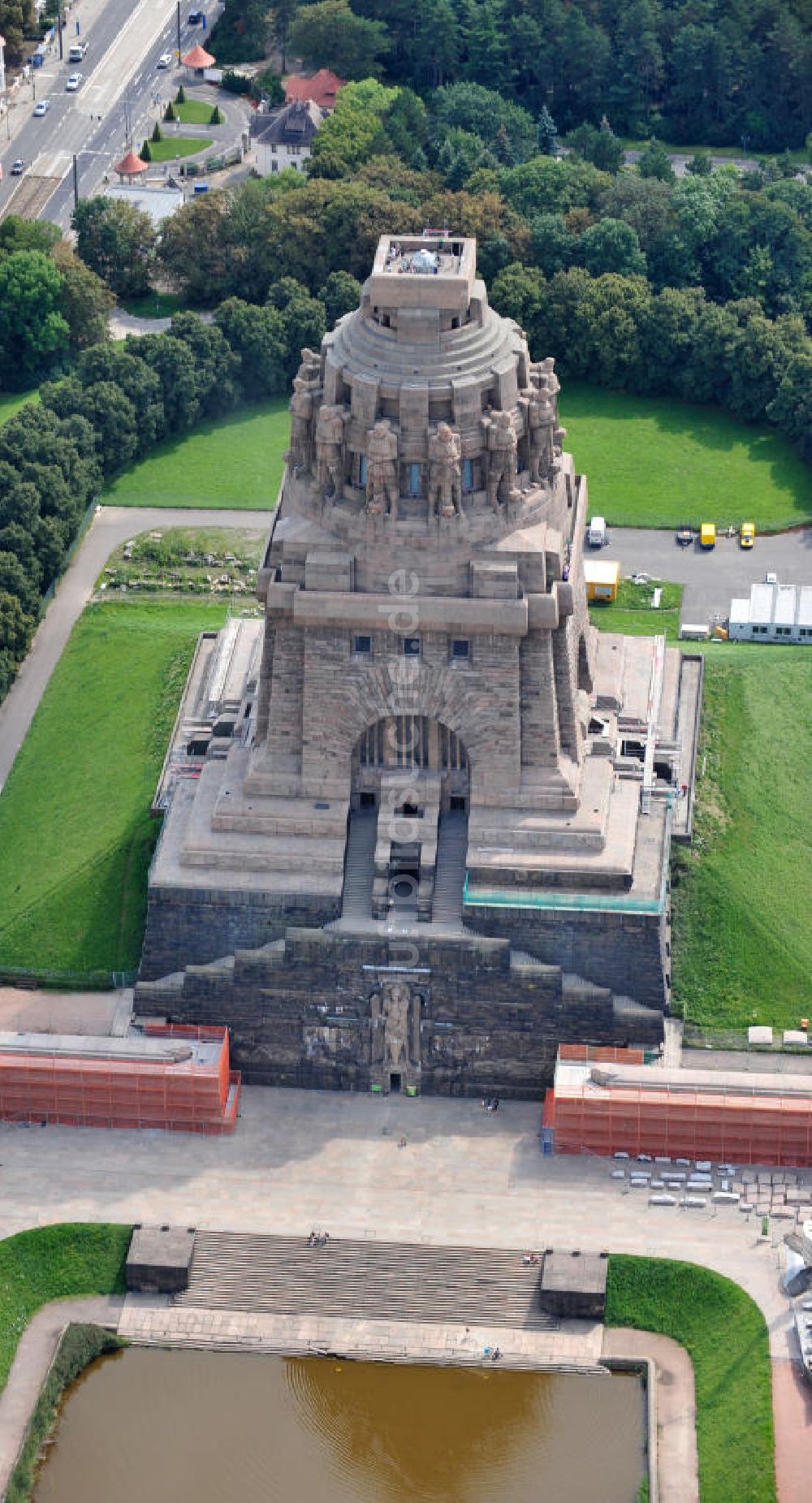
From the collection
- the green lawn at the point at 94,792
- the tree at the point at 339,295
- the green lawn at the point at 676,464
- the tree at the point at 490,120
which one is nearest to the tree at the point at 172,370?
the tree at the point at 339,295

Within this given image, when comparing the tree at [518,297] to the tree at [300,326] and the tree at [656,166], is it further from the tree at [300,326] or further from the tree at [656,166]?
the tree at [656,166]

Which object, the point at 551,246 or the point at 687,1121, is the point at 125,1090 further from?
the point at 551,246

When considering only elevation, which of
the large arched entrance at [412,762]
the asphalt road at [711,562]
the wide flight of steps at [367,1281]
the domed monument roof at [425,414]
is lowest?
the wide flight of steps at [367,1281]

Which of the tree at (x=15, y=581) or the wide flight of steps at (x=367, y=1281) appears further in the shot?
the tree at (x=15, y=581)

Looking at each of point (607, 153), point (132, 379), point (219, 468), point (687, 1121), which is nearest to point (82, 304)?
point (132, 379)

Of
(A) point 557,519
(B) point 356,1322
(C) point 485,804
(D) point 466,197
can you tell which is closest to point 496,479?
(A) point 557,519

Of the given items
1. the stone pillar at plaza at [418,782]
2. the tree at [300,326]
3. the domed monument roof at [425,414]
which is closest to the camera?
the domed monument roof at [425,414]

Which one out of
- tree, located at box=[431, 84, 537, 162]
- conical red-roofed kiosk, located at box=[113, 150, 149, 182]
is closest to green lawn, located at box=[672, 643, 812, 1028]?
tree, located at box=[431, 84, 537, 162]
